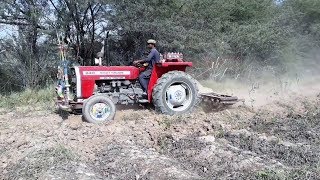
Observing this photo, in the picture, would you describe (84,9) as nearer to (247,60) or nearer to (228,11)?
(228,11)

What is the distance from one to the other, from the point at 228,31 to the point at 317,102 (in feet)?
18.5

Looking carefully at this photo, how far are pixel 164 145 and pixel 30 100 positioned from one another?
5.48 m

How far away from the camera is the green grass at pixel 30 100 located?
33.7 feet

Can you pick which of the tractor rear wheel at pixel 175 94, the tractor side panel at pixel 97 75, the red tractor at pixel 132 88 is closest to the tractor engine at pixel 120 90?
the red tractor at pixel 132 88

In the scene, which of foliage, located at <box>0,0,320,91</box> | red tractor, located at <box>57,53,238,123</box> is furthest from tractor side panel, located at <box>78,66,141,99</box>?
foliage, located at <box>0,0,320,91</box>

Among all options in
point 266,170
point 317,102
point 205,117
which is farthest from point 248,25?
point 266,170

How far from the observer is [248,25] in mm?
15648

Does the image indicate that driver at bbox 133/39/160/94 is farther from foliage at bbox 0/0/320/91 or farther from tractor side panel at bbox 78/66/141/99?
foliage at bbox 0/0/320/91

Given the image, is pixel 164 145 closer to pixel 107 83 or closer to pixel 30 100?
pixel 107 83

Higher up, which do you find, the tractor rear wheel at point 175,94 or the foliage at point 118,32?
the foliage at point 118,32

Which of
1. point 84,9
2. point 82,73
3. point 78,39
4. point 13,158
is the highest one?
point 84,9

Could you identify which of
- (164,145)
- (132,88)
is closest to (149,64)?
(132,88)

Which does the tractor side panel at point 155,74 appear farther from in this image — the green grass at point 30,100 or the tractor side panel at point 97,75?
the green grass at point 30,100

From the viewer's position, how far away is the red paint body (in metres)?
8.30
